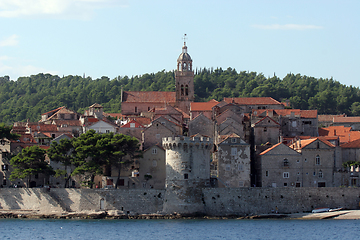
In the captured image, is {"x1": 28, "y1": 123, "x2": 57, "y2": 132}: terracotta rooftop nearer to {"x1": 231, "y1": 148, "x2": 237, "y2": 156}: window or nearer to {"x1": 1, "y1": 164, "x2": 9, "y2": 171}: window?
{"x1": 1, "y1": 164, "x2": 9, "y2": 171}: window

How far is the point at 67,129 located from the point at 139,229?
1238 inches

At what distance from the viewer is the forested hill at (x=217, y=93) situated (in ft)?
444

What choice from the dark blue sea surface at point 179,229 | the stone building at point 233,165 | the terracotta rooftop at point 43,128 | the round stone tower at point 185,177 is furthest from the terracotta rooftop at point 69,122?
the stone building at point 233,165

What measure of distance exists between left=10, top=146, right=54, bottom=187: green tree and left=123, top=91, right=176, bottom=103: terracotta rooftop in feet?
114

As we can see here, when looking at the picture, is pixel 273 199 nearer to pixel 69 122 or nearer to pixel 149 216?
pixel 149 216

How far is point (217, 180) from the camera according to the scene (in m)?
71.3

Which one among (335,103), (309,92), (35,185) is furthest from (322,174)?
(309,92)

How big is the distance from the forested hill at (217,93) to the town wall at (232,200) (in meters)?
65.3

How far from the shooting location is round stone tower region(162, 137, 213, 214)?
67000 millimetres

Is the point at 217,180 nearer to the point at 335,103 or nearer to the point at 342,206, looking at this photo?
the point at 342,206

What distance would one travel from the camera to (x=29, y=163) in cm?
7219

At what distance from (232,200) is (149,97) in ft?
137

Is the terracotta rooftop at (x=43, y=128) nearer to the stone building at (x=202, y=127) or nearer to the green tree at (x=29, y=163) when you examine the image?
the green tree at (x=29, y=163)

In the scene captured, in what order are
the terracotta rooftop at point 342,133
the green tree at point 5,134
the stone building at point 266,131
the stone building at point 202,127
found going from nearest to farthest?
the green tree at point 5,134
the stone building at point 266,131
the stone building at point 202,127
the terracotta rooftop at point 342,133
